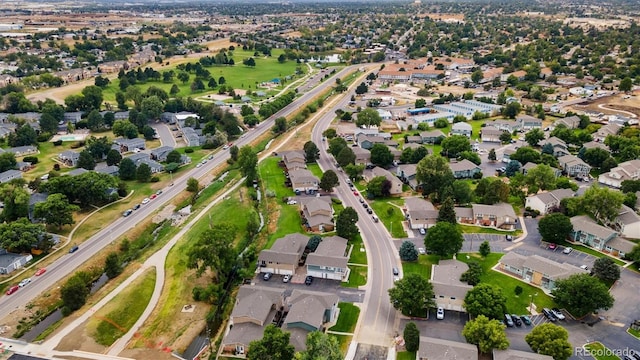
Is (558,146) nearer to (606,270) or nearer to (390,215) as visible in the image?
(390,215)

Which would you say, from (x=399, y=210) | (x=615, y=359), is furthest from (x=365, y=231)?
(x=615, y=359)

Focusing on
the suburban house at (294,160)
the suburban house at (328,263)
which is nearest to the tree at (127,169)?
the suburban house at (294,160)

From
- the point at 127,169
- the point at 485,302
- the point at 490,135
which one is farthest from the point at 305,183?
the point at 490,135

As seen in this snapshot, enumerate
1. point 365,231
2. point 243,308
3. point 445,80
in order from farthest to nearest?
point 445,80 < point 365,231 < point 243,308

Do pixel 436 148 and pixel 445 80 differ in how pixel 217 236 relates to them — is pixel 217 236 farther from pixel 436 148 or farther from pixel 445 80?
pixel 445 80

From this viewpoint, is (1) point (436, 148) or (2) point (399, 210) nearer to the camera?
(2) point (399, 210)
